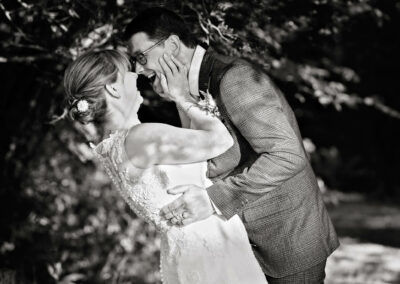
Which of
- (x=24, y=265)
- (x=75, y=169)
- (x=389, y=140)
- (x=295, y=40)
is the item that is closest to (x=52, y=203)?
(x=75, y=169)

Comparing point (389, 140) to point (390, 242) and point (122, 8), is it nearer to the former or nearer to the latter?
point (390, 242)

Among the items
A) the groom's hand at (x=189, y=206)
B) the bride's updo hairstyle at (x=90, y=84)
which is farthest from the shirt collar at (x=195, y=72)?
the groom's hand at (x=189, y=206)

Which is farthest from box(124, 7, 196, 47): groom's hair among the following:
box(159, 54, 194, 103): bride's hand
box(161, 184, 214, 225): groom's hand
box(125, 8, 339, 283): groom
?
box(161, 184, 214, 225): groom's hand

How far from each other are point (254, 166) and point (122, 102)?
74cm

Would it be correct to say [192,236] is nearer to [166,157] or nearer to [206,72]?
[166,157]

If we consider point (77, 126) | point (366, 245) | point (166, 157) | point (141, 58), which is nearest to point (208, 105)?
point (166, 157)

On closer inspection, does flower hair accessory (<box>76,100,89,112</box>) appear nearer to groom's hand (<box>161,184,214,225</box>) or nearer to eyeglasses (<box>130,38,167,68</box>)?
eyeglasses (<box>130,38,167,68</box>)

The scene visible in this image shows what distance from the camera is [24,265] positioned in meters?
5.16

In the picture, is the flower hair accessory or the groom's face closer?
the flower hair accessory

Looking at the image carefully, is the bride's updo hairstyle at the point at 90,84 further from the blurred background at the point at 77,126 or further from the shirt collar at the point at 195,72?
the blurred background at the point at 77,126

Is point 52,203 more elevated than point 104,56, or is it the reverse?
point 104,56

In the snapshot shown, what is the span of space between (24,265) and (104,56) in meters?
2.92

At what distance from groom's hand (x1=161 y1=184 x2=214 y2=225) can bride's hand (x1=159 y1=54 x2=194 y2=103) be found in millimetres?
426

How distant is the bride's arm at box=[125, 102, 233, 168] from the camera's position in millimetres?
2631
